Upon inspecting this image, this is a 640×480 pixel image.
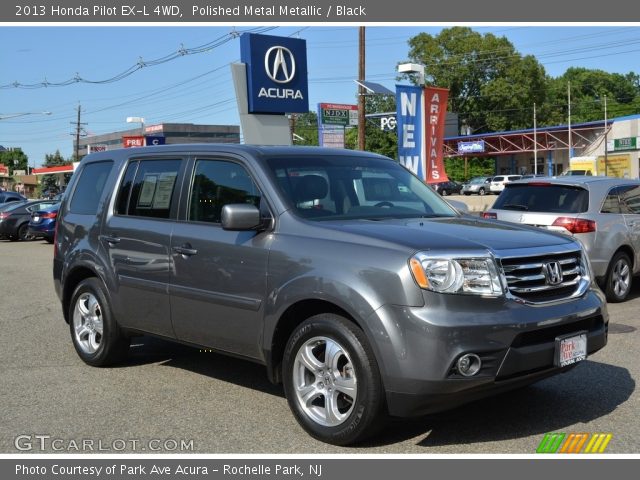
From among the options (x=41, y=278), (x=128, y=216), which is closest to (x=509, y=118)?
(x=41, y=278)

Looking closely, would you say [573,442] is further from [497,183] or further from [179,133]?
[179,133]

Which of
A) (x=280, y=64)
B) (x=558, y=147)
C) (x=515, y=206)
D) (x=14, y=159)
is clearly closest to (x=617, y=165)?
(x=558, y=147)

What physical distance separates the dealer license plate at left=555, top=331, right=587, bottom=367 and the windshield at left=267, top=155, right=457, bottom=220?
143 centimetres

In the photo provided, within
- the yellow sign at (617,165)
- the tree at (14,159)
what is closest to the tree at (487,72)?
the yellow sign at (617,165)

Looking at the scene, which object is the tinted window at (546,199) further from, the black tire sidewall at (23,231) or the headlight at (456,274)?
the black tire sidewall at (23,231)

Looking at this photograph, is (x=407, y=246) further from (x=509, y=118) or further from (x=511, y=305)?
(x=509, y=118)

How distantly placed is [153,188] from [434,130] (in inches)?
554

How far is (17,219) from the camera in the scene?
25938 millimetres

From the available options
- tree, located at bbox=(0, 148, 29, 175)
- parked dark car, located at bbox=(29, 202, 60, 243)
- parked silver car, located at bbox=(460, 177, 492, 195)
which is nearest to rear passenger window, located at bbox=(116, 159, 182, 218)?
parked dark car, located at bbox=(29, 202, 60, 243)

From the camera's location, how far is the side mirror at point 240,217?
4973mm

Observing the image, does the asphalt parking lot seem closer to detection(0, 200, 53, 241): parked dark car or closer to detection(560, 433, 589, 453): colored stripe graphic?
detection(560, 433, 589, 453): colored stripe graphic

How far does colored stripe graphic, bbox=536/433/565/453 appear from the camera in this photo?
4559 mm

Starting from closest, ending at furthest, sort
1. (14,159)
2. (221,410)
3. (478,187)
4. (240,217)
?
(240,217) → (221,410) → (478,187) → (14,159)

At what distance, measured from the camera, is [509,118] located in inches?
3068
